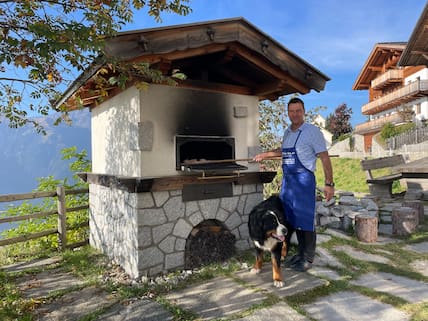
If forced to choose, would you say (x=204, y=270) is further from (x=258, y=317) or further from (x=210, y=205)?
(x=258, y=317)

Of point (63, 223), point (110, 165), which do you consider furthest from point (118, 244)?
point (63, 223)

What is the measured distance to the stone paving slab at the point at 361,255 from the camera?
4.18m

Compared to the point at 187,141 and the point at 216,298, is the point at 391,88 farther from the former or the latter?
the point at 216,298

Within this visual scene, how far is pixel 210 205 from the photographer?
4219 mm

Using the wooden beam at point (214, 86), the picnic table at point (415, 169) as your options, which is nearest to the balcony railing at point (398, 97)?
the picnic table at point (415, 169)

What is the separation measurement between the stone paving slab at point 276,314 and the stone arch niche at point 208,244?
1.54 metres

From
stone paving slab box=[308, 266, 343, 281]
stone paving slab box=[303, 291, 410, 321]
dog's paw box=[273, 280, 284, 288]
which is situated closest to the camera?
stone paving slab box=[303, 291, 410, 321]

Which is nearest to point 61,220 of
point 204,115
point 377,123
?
point 204,115

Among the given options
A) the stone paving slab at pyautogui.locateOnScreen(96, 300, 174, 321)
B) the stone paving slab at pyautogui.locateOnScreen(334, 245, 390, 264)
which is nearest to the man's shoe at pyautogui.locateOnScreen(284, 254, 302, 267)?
the stone paving slab at pyautogui.locateOnScreen(334, 245, 390, 264)

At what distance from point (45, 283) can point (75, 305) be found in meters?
1.07

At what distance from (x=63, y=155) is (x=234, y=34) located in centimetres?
626

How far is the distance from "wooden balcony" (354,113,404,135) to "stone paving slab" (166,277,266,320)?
2771cm

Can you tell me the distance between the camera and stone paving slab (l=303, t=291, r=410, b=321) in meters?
2.59

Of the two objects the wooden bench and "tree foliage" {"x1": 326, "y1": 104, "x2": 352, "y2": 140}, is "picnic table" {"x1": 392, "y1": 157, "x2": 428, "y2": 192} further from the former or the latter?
"tree foliage" {"x1": 326, "y1": 104, "x2": 352, "y2": 140}
